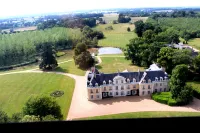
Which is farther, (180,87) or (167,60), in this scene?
(167,60)

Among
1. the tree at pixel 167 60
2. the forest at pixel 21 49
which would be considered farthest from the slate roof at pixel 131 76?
the forest at pixel 21 49

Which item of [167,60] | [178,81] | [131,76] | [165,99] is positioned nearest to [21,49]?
[131,76]

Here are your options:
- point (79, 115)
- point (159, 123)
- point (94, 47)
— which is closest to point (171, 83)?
point (79, 115)

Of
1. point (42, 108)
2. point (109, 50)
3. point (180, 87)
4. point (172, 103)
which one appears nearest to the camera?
point (42, 108)

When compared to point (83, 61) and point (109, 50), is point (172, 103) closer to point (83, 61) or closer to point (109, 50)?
point (83, 61)

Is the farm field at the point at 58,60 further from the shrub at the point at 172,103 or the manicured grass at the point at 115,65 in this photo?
the shrub at the point at 172,103

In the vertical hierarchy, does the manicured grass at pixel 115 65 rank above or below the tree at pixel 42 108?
below
